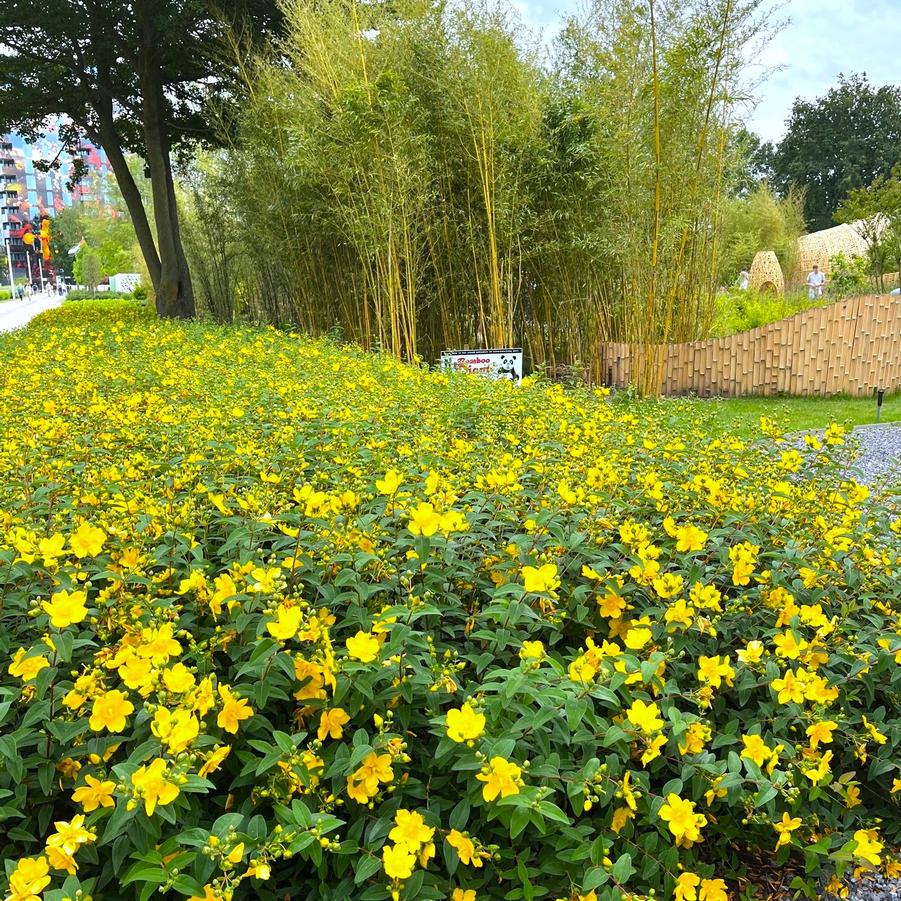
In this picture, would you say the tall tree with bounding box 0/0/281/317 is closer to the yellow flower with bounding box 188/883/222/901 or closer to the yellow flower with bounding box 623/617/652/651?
the yellow flower with bounding box 623/617/652/651

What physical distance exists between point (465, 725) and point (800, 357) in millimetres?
6369

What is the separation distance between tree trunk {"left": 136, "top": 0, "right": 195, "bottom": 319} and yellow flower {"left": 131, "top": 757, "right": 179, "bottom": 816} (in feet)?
28.4

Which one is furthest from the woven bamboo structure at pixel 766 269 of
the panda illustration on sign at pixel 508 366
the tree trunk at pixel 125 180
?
the panda illustration on sign at pixel 508 366

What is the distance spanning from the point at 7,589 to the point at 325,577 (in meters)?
0.53

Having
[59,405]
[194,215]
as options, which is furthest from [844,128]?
[59,405]

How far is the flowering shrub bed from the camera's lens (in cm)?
91

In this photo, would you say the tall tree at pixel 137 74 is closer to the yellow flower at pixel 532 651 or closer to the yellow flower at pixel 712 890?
the yellow flower at pixel 532 651

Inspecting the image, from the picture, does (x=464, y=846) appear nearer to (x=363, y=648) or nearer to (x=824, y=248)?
(x=363, y=648)

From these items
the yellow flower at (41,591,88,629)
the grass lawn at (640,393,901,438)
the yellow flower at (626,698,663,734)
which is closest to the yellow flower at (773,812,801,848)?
the yellow flower at (626,698,663,734)

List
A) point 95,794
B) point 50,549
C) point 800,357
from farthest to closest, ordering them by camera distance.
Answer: point 800,357, point 50,549, point 95,794

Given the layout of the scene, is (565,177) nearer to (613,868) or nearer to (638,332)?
(638,332)

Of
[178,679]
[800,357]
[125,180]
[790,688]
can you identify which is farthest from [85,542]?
[125,180]

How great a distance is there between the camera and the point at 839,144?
27.9 meters

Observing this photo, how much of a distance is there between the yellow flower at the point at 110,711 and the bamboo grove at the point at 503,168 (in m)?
4.77
